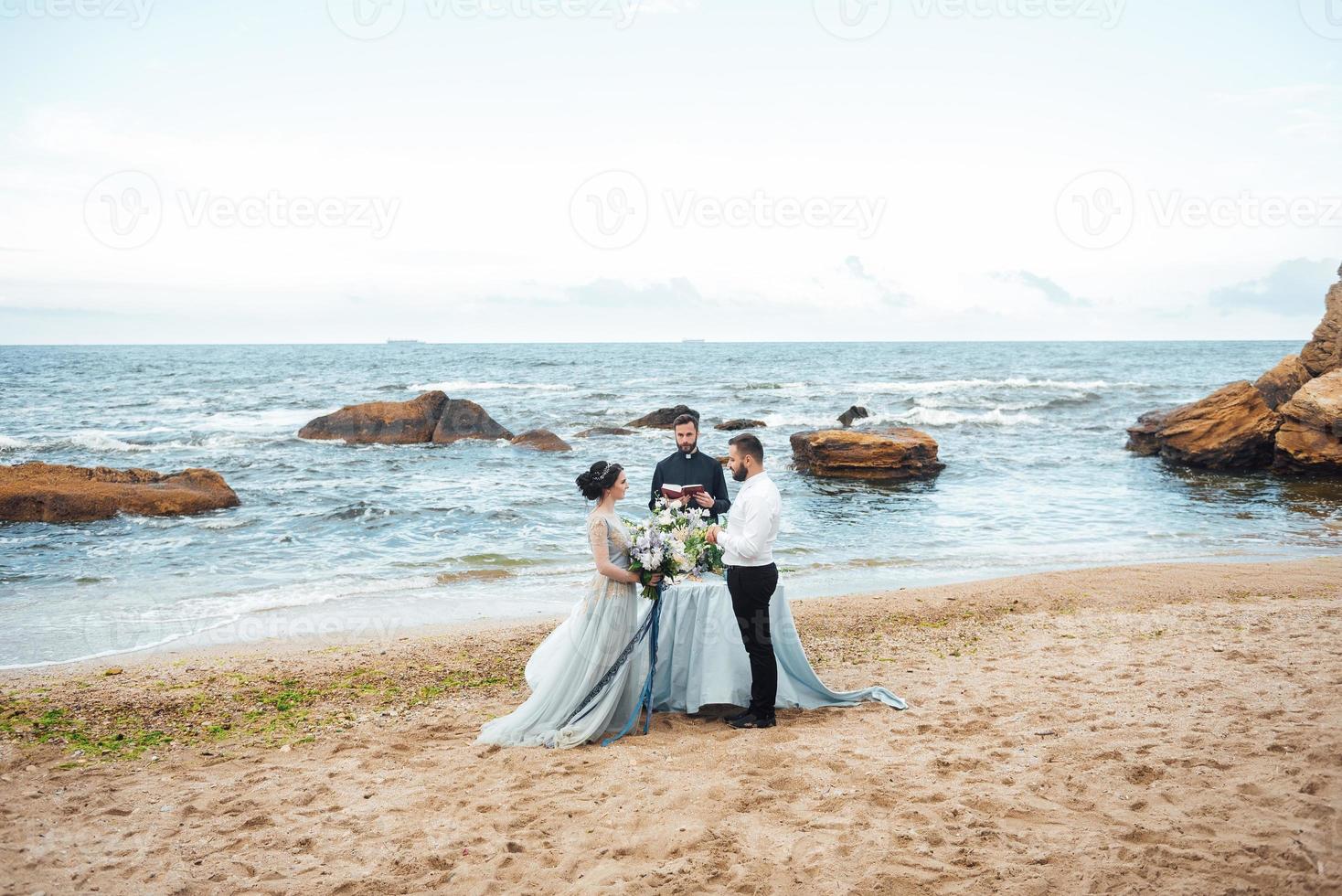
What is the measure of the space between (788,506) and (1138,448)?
47.3 feet

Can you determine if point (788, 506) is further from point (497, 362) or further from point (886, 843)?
point (497, 362)

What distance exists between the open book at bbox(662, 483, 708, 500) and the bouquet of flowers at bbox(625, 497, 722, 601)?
0.15 meters

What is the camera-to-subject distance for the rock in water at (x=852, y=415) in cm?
3331

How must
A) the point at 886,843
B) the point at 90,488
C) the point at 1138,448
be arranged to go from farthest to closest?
the point at 1138,448 → the point at 90,488 → the point at 886,843

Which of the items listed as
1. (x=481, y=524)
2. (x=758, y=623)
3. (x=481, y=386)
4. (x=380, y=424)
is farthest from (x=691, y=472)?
(x=481, y=386)

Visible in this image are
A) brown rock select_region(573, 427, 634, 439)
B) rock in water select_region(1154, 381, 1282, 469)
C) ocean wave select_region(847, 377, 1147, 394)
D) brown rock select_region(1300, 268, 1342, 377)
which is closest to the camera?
rock in water select_region(1154, 381, 1282, 469)

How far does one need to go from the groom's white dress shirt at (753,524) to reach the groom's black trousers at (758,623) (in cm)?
10

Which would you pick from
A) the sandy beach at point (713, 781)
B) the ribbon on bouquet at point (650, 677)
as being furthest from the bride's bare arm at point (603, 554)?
the sandy beach at point (713, 781)

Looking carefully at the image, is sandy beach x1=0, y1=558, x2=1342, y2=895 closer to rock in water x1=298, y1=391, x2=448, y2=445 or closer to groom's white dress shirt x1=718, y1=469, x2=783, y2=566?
groom's white dress shirt x1=718, y1=469, x2=783, y2=566

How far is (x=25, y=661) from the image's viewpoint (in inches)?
346

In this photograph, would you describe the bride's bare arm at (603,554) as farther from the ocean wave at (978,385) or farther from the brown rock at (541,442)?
the ocean wave at (978,385)

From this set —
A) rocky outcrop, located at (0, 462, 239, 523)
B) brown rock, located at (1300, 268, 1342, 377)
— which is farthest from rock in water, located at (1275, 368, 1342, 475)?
rocky outcrop, located at (0, 462, 239, 523)

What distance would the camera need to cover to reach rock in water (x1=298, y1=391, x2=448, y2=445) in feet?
92.8

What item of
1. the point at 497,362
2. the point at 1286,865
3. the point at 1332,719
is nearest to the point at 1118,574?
the point at 1332,719
